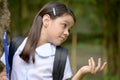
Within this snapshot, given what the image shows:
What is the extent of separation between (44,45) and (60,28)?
0.11 m

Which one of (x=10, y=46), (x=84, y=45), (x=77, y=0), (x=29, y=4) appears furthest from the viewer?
(x=84, y=45)

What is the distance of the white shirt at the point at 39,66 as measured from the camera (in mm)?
1690

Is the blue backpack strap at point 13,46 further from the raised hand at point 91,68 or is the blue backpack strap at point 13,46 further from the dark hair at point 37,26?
the raised hand at point 91,68

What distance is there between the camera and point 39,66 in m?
1.70

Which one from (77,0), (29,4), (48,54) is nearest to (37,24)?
(48,54)

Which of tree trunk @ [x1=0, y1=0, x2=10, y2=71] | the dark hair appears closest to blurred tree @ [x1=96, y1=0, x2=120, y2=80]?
tree trunk @ [x1=0, y1=0, x2=10, y2=71]

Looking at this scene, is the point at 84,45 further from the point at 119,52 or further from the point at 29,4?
the point at 29,4

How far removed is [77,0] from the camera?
15.2 feet

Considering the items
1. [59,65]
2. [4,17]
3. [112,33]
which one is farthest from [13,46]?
[112,33]

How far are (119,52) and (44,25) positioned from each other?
160 inches

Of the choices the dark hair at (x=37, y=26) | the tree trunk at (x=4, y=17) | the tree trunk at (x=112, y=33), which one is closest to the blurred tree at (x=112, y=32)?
the tree trunk at (x=112, y=33)

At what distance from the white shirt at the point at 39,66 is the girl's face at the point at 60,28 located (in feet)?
0.15

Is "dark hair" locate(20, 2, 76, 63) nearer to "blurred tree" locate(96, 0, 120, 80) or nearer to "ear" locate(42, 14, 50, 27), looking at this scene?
"ear" locate(42, 14, 50, 27)

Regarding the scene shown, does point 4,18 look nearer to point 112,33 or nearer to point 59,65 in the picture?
point 59,65
